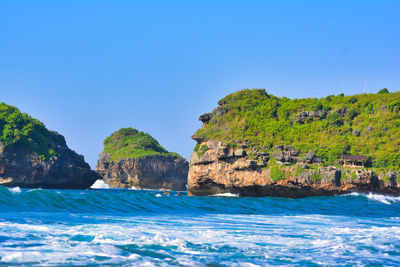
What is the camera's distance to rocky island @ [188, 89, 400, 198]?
1829 inches

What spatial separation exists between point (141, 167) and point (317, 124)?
81680 mm

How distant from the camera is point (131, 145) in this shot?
142250mm

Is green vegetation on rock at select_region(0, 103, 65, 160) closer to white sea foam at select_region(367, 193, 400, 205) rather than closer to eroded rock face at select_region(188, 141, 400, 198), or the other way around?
eroded rock face at select_region(188, 141, 400, 198)

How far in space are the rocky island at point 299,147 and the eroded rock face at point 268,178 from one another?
0.10m

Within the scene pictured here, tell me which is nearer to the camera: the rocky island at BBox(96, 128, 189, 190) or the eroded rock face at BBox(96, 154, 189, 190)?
the eroded rock face at BBox(96, 154, 189, 190)

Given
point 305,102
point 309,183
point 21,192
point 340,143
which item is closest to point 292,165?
point 309,183

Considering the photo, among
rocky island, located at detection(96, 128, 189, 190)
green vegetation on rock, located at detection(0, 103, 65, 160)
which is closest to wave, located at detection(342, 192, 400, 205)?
green vegetation on rock, located at detection(0, 103, 65, 160)

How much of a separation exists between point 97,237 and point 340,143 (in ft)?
143

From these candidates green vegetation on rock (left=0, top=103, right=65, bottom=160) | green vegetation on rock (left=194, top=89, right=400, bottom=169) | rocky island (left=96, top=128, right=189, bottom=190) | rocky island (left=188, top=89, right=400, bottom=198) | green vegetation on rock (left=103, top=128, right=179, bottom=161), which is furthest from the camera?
green vegetation on rock (left=103, top=128, right=179, bottom=161)

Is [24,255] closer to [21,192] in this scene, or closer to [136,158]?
[21,192]

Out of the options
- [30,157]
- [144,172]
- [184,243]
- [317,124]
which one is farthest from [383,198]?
[144,172]

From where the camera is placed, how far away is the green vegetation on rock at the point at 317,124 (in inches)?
1994

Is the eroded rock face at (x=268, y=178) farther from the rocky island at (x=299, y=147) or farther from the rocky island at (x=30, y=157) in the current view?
the rocky island at (x=30, y=157)

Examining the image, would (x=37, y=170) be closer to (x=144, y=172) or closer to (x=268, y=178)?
(x=268, y=178)
